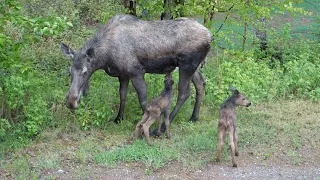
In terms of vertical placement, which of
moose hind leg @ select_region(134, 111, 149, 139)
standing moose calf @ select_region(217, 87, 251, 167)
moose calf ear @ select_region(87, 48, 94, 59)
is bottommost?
moose hind leg @ select_region(134, 111, 149, 139)

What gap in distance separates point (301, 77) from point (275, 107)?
60.7 inches

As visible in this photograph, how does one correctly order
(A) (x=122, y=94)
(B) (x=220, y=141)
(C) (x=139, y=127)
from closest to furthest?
(B) (x=220, y=141)
(C) (x=139, y=127)
(A) (x=122, y=94)

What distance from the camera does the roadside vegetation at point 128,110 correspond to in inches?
329

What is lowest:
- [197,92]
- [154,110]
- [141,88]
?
[197,92]

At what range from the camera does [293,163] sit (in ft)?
28.1

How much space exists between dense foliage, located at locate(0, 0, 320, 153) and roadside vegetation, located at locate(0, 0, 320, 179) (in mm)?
22

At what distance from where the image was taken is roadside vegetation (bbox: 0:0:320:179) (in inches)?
329

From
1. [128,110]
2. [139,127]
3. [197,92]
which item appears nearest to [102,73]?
[128,110]

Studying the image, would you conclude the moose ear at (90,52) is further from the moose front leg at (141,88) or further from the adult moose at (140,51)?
the moose front leg at (141,88)

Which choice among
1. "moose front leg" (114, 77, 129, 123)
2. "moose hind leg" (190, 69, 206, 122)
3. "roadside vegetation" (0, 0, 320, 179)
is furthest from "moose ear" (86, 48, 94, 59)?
"moose hind leg" (190, 69, 206, 122)

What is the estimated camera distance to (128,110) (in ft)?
33.9

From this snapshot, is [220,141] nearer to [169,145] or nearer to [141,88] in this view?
[169,145]

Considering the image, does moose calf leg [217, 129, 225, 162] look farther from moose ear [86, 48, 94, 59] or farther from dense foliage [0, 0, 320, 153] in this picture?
moose ear [86, 48, 94, 59]

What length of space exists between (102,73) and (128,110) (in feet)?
6.33
